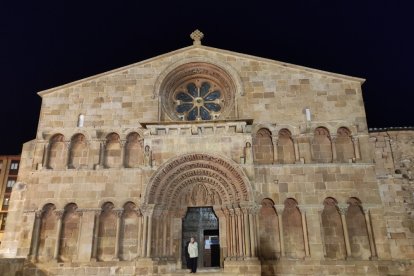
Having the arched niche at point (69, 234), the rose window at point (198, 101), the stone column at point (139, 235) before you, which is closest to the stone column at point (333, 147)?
the rose window at point (198, 101)

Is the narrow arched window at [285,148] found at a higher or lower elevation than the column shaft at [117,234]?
higher

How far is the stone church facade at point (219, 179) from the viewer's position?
1328 centimetres

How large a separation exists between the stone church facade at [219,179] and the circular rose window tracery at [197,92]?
162 millimetres

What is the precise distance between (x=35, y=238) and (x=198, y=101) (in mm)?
9012

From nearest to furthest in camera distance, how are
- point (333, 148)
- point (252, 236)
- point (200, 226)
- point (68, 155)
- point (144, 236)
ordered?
point (252, 236) → point (144, 236) → point (333, 148) → point (68, 155) → point (200, 226)

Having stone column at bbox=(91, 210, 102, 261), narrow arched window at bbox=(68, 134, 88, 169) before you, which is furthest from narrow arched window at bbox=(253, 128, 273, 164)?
narrow arched window at bbox=(68, 134, 88, 169)

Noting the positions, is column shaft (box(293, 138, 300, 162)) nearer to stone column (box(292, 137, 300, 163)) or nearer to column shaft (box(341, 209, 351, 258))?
stone column (box(292, 137, 300, 163))

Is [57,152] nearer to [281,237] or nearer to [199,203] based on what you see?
[199,203]

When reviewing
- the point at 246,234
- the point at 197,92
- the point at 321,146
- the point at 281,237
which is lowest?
the point at 281,237

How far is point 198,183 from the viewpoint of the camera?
14.5 meters

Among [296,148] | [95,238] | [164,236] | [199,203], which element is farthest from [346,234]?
[95,238]

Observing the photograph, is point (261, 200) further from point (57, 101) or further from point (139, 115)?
point (57, 101)

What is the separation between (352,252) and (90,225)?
33.5 ft

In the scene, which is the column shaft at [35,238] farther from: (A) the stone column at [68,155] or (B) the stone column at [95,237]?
(B) the stone column at [95,237]
